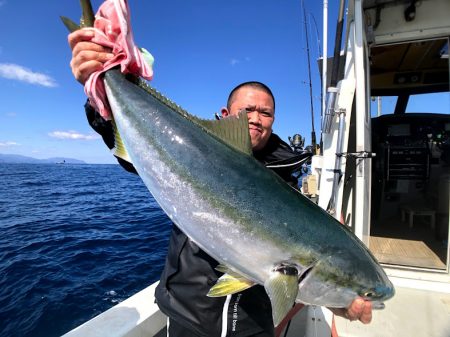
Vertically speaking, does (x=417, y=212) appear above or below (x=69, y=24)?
below

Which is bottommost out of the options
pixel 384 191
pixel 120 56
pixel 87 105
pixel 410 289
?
pixel 410 289

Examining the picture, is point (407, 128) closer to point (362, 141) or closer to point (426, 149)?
point (426, 149)

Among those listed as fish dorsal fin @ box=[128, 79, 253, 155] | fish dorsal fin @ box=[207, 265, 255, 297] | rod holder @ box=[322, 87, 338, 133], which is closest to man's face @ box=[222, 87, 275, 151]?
fish dorsal fin @ box=[128, 79, 253, 155]

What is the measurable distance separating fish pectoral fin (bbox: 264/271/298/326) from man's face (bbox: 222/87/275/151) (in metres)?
1.03

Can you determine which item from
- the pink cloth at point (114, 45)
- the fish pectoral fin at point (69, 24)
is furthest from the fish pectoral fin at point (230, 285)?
the fish pectoral fin at point (69, 24)

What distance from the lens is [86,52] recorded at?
1.73 meters

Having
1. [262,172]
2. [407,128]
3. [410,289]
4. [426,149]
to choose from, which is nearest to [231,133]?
[262,172]

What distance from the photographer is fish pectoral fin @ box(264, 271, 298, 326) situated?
1427mm

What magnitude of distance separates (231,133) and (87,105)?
1082 millimetres

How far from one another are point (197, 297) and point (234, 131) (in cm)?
108

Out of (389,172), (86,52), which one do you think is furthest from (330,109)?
(389,172)

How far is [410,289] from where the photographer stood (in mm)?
4012

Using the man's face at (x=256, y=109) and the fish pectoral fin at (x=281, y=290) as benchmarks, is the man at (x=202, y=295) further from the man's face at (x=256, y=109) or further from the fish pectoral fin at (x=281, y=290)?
the fish pectoral fin at (x=281, y=290)

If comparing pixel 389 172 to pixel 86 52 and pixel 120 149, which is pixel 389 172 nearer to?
pixel 120 149
